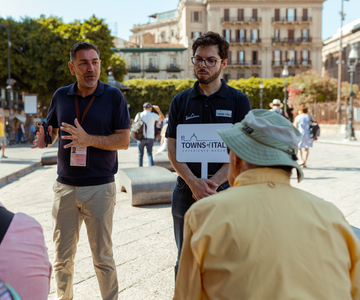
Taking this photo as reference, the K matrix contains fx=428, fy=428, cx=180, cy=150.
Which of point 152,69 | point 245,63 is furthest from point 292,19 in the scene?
point 152,69

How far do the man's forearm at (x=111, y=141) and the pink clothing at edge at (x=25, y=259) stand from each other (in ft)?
4.59

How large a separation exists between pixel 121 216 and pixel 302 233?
4827 mm

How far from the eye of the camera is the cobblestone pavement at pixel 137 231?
11.5 feet

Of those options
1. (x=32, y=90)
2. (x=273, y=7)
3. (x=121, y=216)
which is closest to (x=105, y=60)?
(x=32, y=90)

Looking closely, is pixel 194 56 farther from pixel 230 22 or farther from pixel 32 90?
pixel 230 22

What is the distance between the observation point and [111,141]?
2.83m

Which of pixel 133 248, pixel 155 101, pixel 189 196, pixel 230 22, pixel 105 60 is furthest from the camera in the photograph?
pixel 230 22

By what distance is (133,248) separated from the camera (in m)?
4.48

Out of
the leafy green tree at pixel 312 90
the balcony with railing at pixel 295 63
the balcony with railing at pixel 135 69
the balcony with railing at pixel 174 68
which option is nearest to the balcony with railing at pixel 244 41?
the balcony with railing at pixel 295 63

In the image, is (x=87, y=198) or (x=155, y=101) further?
(x=155, y=101)

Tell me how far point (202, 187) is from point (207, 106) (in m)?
0.53

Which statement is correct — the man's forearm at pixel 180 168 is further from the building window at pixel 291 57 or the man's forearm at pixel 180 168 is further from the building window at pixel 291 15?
the building window at pixel 291 15

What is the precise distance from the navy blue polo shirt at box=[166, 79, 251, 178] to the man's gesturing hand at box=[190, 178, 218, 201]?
0.53 ft

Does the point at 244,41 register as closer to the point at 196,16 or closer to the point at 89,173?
the point at 196,16
